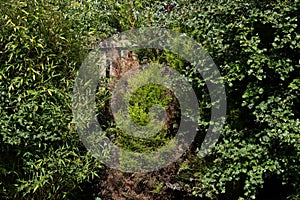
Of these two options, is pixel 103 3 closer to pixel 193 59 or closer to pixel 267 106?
pixel 193 59

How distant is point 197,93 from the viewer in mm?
3287

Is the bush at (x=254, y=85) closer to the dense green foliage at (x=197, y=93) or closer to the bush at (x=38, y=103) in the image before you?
the dense green foliage at (x=197, y=93)

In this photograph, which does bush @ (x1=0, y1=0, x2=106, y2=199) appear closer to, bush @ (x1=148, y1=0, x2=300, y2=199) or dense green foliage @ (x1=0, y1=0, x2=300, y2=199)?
dense green foliage @ (x1=0, y1=0, x2=300, y2=199)

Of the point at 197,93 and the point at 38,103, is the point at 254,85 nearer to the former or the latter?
the point at 197,93

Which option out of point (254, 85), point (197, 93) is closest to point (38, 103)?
point (197, 93)

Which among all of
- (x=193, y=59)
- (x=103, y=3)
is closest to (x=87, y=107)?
(x=193, y=59)

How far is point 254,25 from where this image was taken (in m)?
3.03

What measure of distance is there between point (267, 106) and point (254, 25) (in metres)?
0.60

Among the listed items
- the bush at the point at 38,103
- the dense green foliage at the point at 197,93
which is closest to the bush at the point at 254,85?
the dense green foliage at the point at 197,93

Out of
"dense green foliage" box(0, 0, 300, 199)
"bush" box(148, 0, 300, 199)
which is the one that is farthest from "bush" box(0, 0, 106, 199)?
"bush" box(148, 0, 300, 199)

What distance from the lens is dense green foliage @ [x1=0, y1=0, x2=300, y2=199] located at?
2.87 m

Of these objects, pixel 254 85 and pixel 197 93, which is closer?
pixel 254 85

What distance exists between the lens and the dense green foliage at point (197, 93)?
2867 millimetres

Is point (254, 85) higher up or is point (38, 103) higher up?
point (254, 85)
